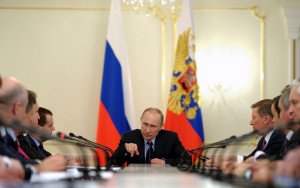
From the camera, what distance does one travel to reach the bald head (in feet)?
9.38

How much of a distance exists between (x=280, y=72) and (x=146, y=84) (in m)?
2.26

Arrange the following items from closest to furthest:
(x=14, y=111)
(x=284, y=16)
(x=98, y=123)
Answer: (x=14, y=111), (x=98, y=123), (x=284, y=16)

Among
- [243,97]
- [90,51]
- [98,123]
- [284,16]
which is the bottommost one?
[98,123]

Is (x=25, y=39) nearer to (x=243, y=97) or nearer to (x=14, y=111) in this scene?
(x=243, y=97)

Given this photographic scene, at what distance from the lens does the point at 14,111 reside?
2918 millimetres

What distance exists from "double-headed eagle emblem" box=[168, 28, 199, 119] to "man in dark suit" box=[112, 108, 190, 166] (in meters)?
1.28

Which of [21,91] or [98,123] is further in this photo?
[98,123]

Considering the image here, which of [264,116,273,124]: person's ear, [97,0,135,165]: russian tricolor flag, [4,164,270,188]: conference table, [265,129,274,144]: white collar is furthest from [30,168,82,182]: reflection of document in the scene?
[97,0,135,165]: russian tricolor flag

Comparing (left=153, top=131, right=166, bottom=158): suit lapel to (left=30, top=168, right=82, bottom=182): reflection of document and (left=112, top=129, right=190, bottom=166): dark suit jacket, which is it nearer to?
(left=112, top=129, right=190, bottom=166): dark suit jacket

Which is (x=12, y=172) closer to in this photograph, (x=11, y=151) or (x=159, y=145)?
(x=11, y=151)

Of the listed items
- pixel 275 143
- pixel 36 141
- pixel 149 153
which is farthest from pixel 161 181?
pixel 149 153

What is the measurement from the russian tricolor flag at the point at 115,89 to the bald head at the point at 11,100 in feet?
11.8

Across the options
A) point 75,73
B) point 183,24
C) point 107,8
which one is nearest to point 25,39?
point 75,73

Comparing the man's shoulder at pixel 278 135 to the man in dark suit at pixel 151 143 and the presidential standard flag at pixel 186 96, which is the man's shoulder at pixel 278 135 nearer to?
the man in dark suit at pixel 151 143
